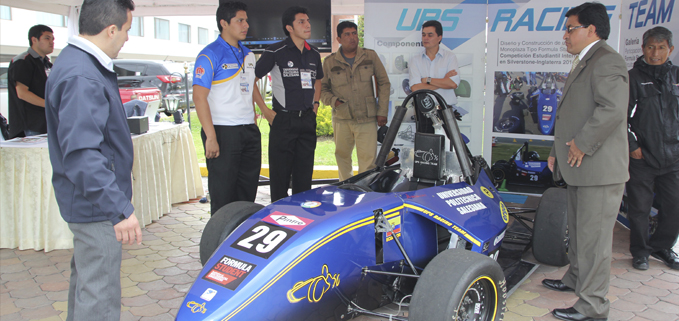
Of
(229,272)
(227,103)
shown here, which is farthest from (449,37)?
(229,272)

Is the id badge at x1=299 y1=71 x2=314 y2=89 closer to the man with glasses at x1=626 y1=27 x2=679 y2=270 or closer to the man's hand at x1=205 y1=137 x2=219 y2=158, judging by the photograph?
the man's hand at x1=205 y1=137 x2=219 y2=158

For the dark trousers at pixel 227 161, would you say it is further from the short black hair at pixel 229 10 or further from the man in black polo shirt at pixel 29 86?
the man in black polo shirt at pixel 29 86

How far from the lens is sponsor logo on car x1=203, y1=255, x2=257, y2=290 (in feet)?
7.45

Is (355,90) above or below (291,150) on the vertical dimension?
above

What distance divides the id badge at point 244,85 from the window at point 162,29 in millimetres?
27680

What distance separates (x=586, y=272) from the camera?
3.11 metres

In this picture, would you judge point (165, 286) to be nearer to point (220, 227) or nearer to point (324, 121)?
point (220, 227)

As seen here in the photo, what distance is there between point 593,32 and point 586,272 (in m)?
1.49

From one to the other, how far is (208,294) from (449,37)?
474cm

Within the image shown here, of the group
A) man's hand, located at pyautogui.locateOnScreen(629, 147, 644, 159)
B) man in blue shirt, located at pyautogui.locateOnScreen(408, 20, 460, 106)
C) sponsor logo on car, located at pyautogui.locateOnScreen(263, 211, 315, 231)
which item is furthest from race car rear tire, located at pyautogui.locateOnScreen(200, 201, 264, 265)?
man in blue shirt, located at pyautogui.locateOnScreen(408, 20, 460, 106)

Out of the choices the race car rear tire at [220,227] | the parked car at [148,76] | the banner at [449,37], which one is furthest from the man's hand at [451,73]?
the parked car at [148,76]

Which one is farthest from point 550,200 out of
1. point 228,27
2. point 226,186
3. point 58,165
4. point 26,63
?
point 26,63

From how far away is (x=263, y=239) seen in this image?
2480 millimetres

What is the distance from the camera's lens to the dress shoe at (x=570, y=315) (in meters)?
3.07
